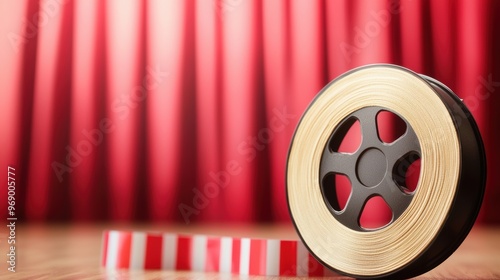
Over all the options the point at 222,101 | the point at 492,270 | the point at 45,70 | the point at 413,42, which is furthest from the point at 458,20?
the point at 45,70

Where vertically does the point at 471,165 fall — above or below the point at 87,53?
below

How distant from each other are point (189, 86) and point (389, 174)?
2221mm

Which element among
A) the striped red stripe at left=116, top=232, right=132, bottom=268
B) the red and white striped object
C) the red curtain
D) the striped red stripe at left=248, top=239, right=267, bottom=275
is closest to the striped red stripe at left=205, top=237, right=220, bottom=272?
the red and white striped object

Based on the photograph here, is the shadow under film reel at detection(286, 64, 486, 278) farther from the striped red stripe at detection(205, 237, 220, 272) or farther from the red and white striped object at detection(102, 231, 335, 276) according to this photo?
the striped red stripe at detection(205, 237, 220, 272)

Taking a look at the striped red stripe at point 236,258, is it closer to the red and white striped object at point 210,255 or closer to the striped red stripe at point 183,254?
the red and white striped object at point 210,255

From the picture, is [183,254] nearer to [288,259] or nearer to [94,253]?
[288,259]

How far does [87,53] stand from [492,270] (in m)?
2.69

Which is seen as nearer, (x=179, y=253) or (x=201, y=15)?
(x=179, y=253)

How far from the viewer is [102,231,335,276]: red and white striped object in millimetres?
1511

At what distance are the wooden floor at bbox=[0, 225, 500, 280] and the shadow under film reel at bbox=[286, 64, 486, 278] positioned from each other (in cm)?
21

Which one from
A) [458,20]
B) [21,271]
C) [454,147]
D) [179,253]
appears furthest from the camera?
[458,20]

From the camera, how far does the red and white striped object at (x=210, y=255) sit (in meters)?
1.51

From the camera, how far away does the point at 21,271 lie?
1.52 metres

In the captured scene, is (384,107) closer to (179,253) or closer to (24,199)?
(179,253)
